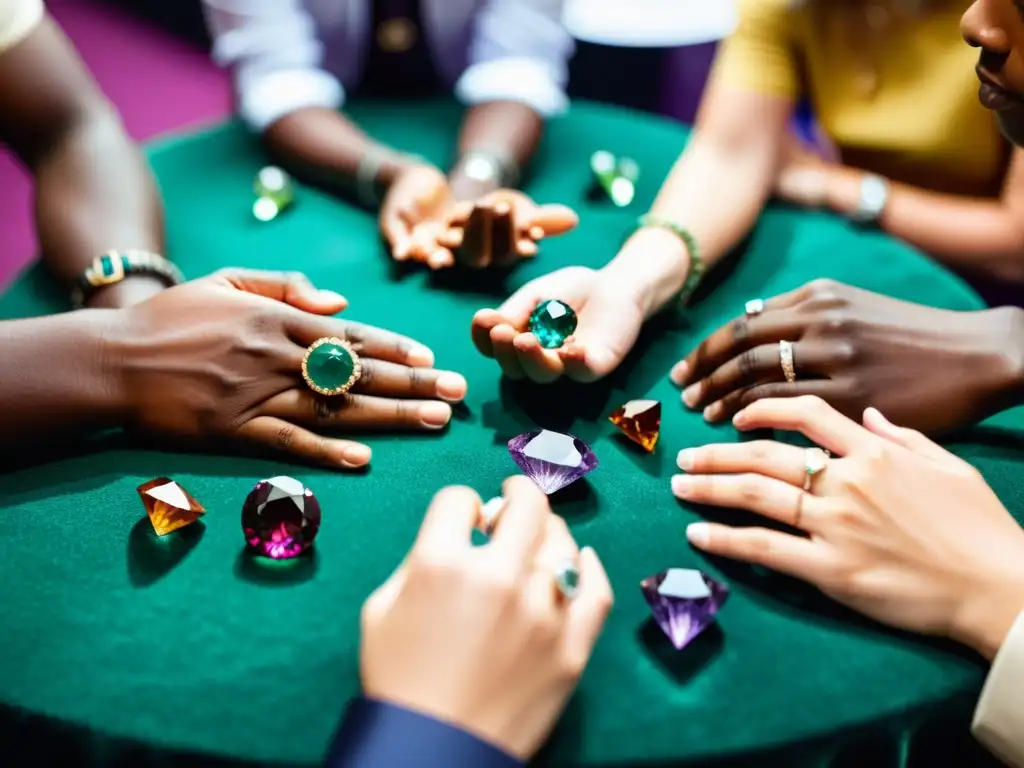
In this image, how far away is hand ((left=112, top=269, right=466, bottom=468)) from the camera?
2.56 feet

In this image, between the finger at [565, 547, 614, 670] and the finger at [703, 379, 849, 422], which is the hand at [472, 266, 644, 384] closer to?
the finger at [703, 379, 849, 422]

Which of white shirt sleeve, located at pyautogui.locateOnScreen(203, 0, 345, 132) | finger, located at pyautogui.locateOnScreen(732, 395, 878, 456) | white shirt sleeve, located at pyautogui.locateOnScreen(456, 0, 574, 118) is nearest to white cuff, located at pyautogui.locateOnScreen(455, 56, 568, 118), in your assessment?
white shirt sleeve, located at pyautogui.locateOnScreen(456, 0, 574, 118)

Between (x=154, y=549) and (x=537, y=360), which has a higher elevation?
(x=537, y=360)

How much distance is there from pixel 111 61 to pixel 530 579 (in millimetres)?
2465

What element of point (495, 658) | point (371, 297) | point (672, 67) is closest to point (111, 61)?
point (672, 67)

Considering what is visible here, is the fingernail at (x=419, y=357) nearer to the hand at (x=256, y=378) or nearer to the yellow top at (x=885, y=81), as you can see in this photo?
the hand at (x=256, y=378)

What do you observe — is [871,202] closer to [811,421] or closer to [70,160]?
[811,421]

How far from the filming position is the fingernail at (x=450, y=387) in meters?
0.83

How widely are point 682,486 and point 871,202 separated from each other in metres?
0.66

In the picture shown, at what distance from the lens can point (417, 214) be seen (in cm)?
115

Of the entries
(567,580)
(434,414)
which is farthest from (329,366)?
(567,580)

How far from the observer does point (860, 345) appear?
81 centimetres

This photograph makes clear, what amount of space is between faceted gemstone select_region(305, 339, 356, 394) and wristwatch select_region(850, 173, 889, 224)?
0.76m

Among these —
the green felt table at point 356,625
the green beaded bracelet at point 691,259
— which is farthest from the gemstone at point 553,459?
the green beaded bracelet at point 691,259
